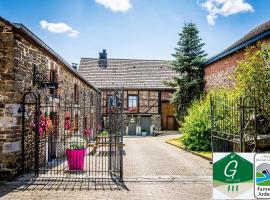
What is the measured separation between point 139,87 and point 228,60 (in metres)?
14.3

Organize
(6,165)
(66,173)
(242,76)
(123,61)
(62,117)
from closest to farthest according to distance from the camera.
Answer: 1. (6,165)
2. (66,173)
3. (242,76)
4. (62,117)
5. (123,61)

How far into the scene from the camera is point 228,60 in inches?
688

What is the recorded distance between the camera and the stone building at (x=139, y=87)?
30.4 meters

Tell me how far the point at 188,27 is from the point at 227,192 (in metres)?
20.8

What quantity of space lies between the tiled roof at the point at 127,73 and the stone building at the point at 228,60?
10531 mm

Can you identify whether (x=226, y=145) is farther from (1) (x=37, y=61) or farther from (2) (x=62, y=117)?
(1) (x=37, y=61)

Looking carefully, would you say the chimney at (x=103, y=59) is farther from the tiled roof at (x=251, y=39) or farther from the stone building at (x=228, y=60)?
the tiled roof at (x=251, y=39)

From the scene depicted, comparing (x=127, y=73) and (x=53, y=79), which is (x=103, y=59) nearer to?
(x=127, y=73)

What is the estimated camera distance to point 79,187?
22.6 feet

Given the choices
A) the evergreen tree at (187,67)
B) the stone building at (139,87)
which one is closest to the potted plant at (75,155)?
the evergreen tree at (187,67)

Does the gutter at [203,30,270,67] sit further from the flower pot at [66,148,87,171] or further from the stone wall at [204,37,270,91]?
the flower pot at [66,148,87,171]

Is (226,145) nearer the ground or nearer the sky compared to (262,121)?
nearer the ground

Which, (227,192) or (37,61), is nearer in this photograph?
(227,192)

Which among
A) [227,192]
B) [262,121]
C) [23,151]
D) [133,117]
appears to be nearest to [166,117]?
[133,117]
